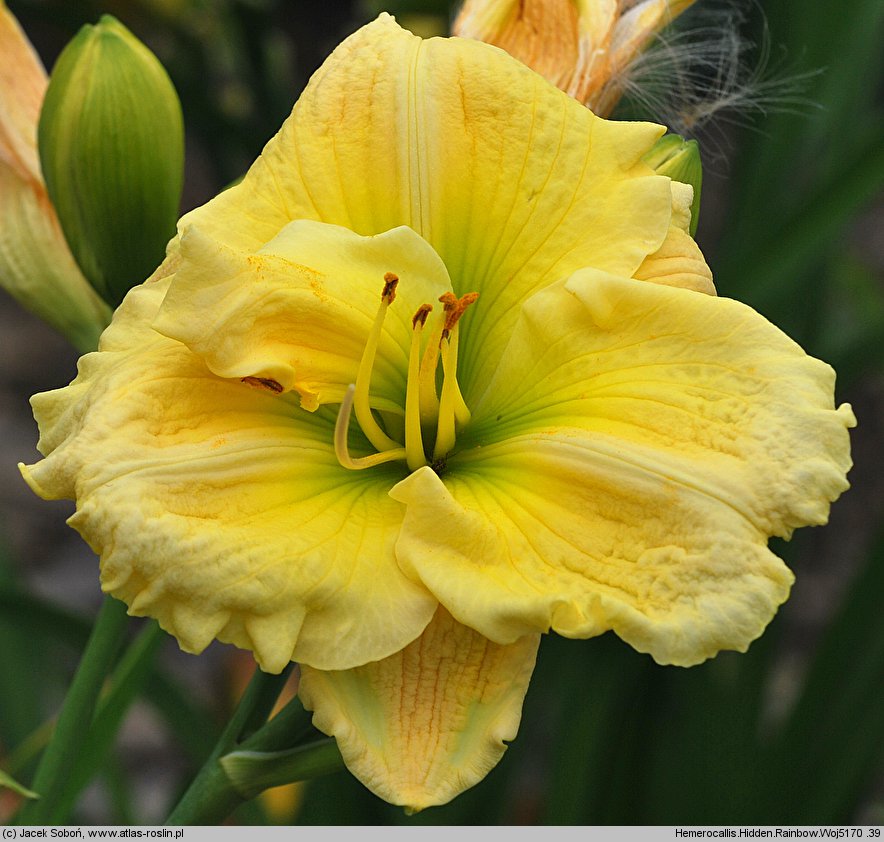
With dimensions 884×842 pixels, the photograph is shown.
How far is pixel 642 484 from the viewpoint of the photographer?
464mm

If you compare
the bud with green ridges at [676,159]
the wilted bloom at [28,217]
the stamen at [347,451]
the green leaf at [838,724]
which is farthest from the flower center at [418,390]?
the green leaf at [838,724]

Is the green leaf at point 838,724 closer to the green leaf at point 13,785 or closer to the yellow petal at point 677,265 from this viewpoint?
the yellow petal at point 677,265

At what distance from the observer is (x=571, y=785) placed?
942mm

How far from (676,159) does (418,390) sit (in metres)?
0.18

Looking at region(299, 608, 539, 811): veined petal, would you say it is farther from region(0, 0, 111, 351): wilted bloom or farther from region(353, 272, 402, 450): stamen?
region(0, 0, 111, 351): wilted bloom

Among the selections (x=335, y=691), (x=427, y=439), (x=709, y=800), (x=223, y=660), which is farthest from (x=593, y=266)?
(x=223, y=660)

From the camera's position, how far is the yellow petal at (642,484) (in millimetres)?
438

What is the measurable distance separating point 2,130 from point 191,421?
31 centimetres

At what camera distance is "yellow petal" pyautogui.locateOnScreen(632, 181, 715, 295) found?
0.51m

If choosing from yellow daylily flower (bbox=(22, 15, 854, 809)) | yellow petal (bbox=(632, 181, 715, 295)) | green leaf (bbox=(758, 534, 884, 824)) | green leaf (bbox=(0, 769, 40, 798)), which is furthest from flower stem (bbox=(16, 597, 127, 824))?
green leaf (bbox=(758, 534, 884, 824))

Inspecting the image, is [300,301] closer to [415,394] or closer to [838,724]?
[415,394]

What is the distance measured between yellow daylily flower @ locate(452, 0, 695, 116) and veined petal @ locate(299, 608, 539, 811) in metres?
0.32

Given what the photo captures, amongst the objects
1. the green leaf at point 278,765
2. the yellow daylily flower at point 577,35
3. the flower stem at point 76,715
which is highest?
the yellow daylily flower at point 577,35

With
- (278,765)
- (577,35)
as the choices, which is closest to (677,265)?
(577,35)
